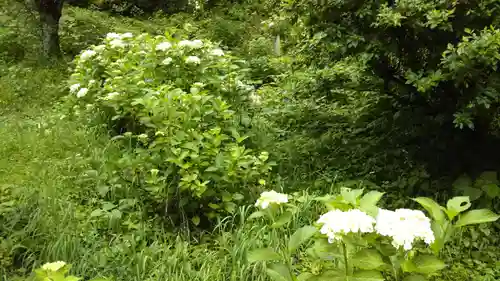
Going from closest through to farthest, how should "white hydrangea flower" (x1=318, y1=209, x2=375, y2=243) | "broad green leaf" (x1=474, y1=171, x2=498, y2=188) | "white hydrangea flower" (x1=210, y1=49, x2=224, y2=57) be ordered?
"white hydrangea flower" (x1=318, y1=209, x2=375, y2=243) < "broad green leaf" (x1=474, y1=171, x2=498, y2=188) < "white hydrangea flower" (x1=210, y1=49, x2=224, y2=57)

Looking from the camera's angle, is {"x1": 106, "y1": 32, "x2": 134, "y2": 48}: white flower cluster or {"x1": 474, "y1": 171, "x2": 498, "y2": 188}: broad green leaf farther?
{"x1": 106, "y1": 32, "x2": 134, "y2": 48}: white flower cluster

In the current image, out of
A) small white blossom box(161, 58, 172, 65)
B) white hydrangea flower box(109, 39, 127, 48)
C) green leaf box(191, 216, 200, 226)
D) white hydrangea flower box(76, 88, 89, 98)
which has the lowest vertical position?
green leaf box(191, 216, 200, 226)

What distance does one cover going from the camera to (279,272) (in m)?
2.25

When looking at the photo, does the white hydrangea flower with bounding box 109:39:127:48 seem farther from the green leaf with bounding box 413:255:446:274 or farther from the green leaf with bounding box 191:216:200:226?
the green leaf with bounding box 413:255:446:274

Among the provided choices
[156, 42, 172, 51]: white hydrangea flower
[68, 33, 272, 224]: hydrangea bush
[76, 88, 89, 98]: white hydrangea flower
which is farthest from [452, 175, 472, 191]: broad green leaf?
[76, 88, 89, 98]: white hydrangea flower

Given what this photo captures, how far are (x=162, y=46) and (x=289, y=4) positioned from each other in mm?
1180

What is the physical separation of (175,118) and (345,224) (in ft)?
7.02

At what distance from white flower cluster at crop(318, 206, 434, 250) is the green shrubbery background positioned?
45.5 inches

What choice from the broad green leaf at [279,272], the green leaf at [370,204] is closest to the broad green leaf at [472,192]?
the green leaf at [370,204]

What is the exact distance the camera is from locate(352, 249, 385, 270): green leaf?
6.73 feet

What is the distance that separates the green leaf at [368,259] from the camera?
80.8 inches

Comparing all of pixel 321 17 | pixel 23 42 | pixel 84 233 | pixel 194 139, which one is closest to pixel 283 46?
pixel 23 42

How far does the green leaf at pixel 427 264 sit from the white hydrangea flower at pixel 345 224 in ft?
1.27

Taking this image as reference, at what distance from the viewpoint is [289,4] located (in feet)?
14.2
